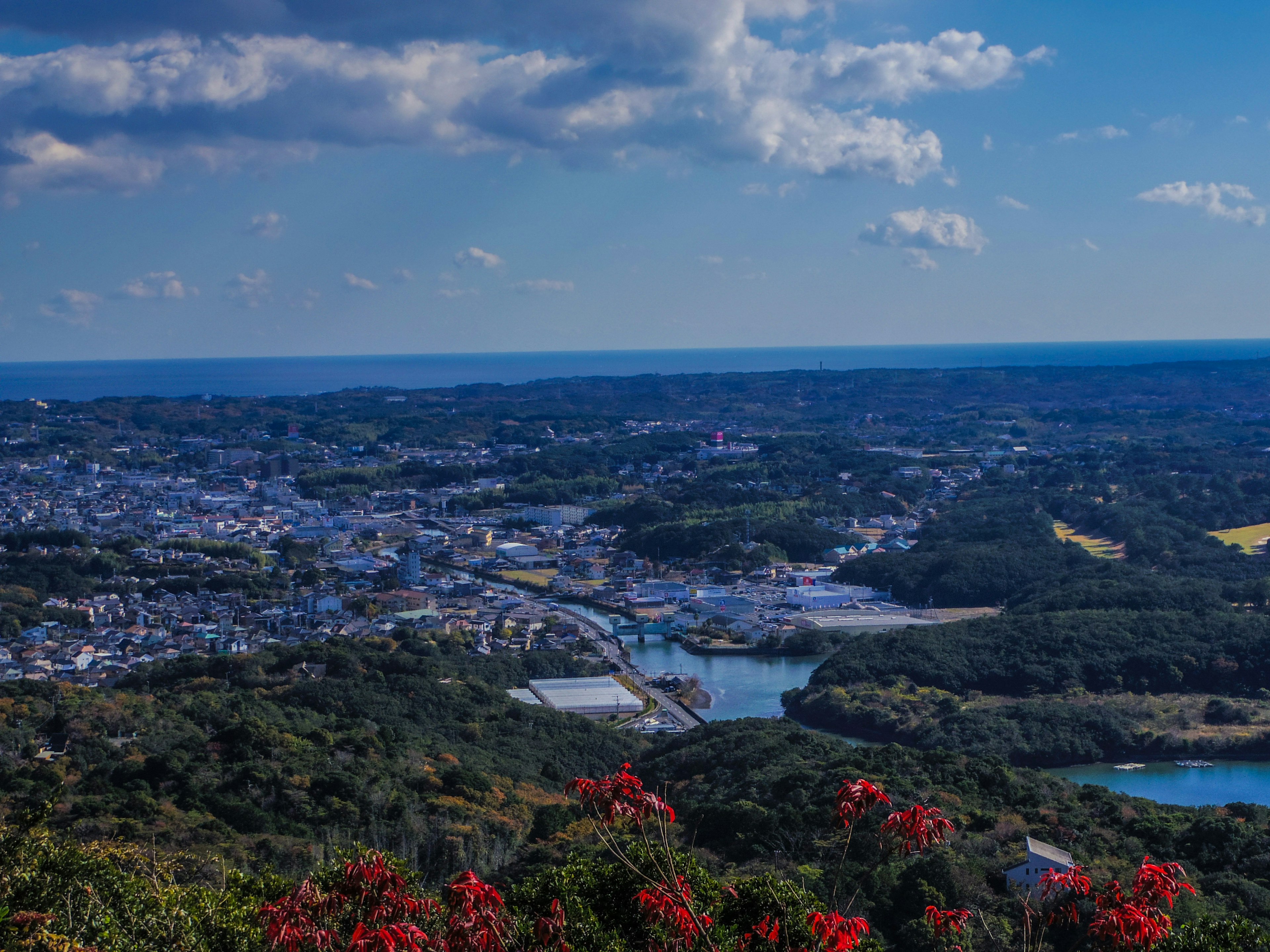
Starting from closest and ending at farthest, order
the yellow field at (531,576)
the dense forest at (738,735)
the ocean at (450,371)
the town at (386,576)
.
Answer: the dense forest at (738,735) → the town at (386,576) → the yellow field at (531,576) → the ocean at (450,371)

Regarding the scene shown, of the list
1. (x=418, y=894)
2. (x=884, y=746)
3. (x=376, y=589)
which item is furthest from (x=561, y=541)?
(x=418, y=894)

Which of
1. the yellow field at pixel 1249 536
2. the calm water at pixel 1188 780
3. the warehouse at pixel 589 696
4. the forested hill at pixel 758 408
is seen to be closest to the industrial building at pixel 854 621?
the warehouse at pixel 589 696

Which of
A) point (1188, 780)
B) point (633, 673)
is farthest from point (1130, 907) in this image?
point (633, 673)

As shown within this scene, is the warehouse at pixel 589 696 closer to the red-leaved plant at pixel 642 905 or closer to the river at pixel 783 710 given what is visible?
the river at pixel 783 710

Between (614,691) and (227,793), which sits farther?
(614,691)

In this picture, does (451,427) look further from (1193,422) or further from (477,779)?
(477,779)

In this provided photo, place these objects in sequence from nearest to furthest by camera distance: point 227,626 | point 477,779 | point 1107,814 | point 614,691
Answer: point 1107,814
point 477,779
point 614,691
point 227,626
